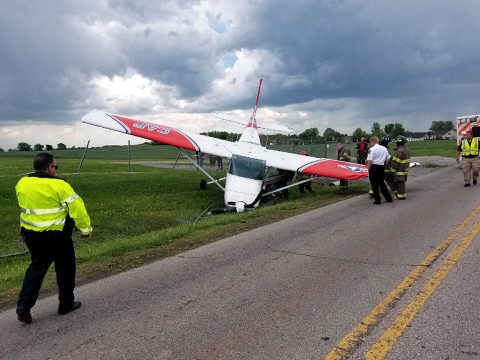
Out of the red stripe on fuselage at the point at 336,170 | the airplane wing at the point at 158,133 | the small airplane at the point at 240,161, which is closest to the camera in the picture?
the small airplane at the point at 240,161

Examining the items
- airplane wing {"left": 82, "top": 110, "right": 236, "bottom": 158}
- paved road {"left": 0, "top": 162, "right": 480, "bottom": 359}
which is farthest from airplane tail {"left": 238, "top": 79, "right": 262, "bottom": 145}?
paved road {"left": 0, "top": 162, "right": 480, "bottom": 359}

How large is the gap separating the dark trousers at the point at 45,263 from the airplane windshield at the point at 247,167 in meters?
9.58

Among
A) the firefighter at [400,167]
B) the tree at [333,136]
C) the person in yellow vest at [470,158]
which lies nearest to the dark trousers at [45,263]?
the firefighter at [400,167]

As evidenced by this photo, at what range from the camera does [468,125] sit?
24.1 meters

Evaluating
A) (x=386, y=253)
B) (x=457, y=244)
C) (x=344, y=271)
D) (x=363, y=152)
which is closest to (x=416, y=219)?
(x=457, y=244)

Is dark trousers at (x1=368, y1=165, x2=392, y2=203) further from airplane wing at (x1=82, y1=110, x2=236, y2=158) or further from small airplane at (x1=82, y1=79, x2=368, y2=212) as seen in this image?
airplane wing at (x1=82, y1=110, x2=236, y2=158)

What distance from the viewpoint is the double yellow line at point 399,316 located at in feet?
12.0

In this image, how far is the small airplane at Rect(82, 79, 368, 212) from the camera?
538 inches

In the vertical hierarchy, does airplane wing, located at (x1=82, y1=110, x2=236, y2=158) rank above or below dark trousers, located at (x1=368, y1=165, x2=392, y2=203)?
above

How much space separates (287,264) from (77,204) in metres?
3.20

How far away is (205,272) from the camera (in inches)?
243

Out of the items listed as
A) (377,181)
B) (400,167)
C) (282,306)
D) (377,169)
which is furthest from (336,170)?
(282,306)

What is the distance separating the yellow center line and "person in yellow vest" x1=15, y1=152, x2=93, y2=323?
3.31 m

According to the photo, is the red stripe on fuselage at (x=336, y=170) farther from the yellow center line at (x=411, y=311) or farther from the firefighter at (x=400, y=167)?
the yellow center line at (x=411, y=311)
